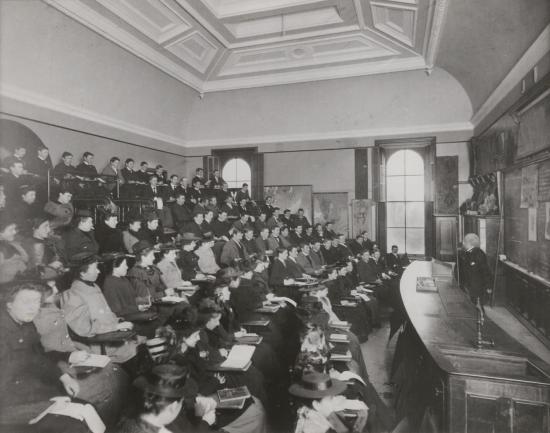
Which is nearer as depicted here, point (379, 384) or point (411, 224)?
point (379, 384)

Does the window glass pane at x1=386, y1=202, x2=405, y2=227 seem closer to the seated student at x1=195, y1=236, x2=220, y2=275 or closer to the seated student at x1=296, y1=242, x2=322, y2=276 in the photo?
the seated student at x1=296, y1=242, x2=322, y2=276

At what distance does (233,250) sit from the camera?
7.97 meters

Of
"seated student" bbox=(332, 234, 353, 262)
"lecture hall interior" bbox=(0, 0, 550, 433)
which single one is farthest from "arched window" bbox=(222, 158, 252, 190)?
"seated student" bbox=(332, 234, 353, 262)

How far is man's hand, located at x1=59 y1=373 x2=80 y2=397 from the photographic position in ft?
8.85

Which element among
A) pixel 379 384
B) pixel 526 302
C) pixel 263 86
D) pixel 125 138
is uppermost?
pixel 263 86

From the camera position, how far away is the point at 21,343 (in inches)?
105

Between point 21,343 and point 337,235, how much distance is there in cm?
947

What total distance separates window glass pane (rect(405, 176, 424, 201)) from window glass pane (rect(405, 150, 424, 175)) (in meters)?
0.19

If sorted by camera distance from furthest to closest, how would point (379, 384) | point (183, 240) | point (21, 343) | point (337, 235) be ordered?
point (337, 235)
point (183, 240)
point (379, 384)
point (21, 343)

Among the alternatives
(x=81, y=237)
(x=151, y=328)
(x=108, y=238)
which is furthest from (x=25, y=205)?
(x=151, y=328)

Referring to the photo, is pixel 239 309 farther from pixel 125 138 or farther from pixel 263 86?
pixel 263 86

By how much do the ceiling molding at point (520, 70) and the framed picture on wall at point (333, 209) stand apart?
4.58 meters

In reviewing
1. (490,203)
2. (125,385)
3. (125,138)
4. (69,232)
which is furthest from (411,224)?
(125,385)

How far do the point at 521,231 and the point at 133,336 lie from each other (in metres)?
6.46
